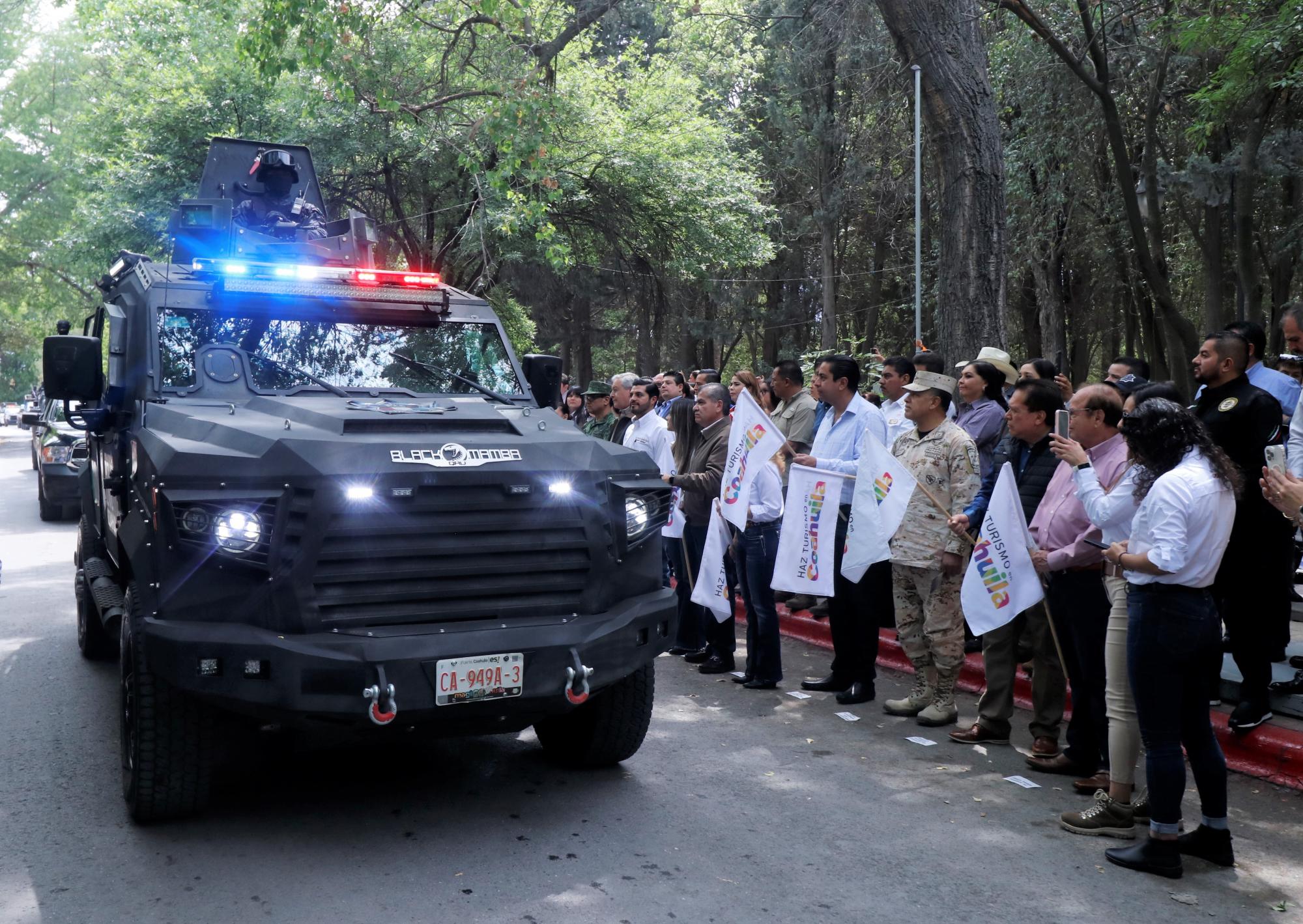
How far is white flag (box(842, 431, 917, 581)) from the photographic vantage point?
6.85 m

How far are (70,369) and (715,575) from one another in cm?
420

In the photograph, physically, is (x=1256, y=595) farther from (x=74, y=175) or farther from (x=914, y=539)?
(x=74, y=175)

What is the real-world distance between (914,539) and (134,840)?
443 centimetres

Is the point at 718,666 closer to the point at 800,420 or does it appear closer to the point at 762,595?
the point at 762,595

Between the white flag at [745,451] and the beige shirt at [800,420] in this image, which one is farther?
the beige shirt at [800,420]

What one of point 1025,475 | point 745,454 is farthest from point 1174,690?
point 745,454

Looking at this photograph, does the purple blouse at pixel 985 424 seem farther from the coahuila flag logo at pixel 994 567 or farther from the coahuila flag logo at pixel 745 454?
the coahuila flag logo at pixel 994 567

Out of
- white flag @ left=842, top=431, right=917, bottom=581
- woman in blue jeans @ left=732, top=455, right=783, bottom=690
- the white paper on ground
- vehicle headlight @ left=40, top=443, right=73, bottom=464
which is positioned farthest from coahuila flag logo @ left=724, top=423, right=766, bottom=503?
vehicle headlight @ left=40, top=443, right=73, bottom=464

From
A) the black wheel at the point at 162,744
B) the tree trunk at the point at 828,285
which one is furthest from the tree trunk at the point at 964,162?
the tree trunk at the point at 828,285

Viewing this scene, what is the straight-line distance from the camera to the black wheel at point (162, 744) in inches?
186

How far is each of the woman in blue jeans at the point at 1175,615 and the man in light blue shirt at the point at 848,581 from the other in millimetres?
2741

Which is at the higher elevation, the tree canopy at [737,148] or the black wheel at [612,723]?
the tree canopy at [737,148]

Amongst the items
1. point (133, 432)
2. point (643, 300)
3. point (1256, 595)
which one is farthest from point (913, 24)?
point (643, 300)

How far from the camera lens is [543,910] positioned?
163 inches
